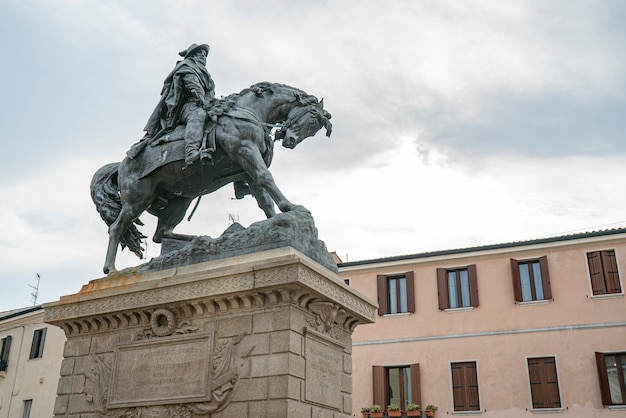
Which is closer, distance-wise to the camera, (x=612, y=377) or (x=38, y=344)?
(x=612, y=377)

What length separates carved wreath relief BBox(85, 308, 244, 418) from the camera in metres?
7.90

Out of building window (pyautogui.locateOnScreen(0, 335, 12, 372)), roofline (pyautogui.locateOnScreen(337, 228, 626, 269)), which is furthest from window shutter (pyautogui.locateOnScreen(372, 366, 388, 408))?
building window (pyautogui.locateOnScreen(0, 335, 12, 372))

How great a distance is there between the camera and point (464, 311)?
28.1 m

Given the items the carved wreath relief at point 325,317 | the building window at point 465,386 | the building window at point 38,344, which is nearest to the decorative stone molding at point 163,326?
the carved wreath relief at point 325,317

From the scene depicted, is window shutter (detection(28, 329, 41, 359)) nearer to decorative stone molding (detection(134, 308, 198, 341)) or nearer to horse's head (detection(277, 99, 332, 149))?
decorative stone molding (detection(134, 308, 198, 341))

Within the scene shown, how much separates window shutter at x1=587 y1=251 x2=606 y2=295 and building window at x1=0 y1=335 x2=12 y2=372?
28011 mm

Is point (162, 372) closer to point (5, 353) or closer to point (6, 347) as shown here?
point (5, 353)

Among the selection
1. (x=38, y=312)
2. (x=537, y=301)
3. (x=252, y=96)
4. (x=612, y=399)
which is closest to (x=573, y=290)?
(x=537, y=301)

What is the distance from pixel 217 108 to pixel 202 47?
1.51m

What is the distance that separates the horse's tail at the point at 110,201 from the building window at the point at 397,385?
19123mm

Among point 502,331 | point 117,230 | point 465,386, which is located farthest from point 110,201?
point 502,331

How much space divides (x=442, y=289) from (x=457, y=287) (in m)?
0.68

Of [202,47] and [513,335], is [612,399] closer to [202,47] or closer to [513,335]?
[513,335]

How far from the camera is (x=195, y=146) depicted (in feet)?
30.5
